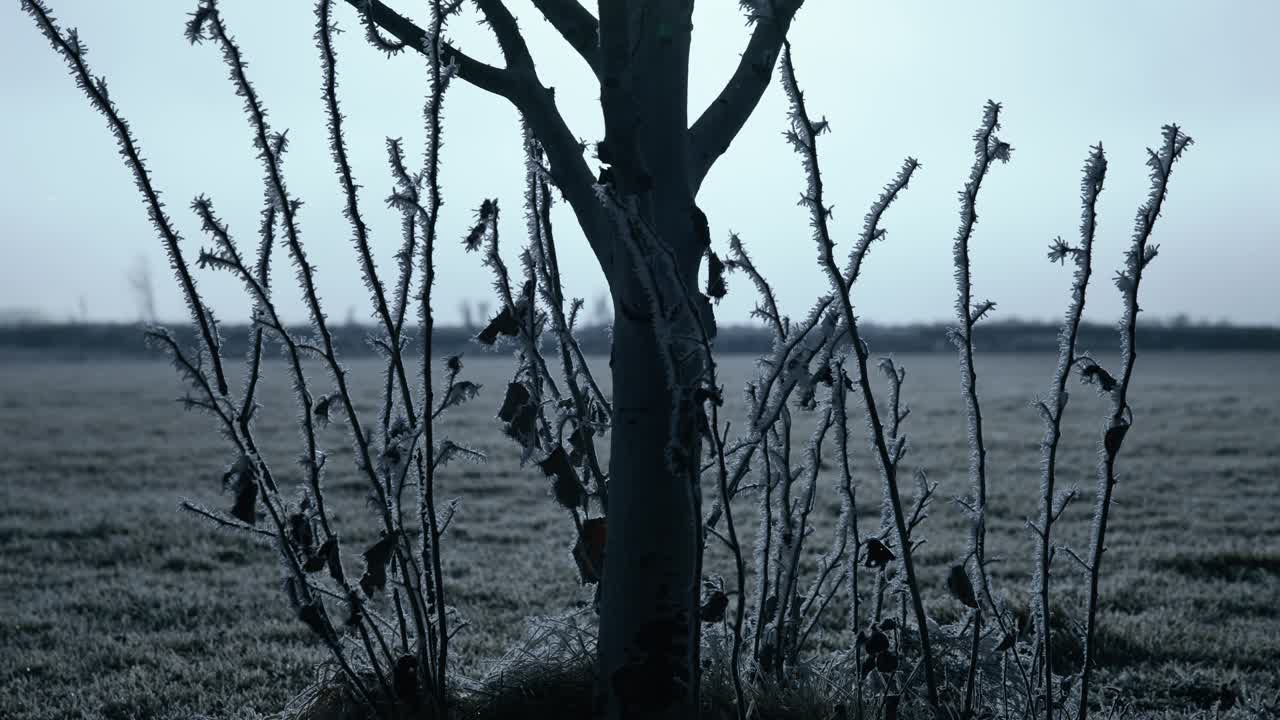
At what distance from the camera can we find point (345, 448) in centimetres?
1068

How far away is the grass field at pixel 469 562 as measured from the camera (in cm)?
347

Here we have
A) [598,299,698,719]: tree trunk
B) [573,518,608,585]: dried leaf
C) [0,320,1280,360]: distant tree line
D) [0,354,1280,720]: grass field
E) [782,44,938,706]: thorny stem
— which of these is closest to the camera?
[782,44,938,706]: thorny stem

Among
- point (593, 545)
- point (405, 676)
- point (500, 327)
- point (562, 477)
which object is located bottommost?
point (405, 676)

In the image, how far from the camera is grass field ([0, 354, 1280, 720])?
137 inches

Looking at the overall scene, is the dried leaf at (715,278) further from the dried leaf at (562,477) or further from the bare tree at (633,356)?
the dried leaf at (562,477)

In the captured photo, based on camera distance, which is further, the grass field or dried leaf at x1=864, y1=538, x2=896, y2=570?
the grass field

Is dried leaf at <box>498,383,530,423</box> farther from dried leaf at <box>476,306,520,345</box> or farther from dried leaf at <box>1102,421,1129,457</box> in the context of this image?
dried leaf at <box>1102,421,1129,457</box>

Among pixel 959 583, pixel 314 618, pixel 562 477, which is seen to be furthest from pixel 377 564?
pixel 959 583

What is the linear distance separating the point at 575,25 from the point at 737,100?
40 centimetres

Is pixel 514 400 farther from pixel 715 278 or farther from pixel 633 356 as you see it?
pixel 715 278

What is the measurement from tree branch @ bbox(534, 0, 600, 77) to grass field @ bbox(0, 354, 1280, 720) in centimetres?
124

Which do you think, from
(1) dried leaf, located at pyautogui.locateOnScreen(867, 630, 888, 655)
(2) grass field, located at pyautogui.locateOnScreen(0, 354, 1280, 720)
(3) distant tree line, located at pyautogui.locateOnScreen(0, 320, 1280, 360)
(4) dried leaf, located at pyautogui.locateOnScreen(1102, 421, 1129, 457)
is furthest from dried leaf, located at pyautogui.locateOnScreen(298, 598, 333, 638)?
(3) distant tree line, located at pyautogui.locateOnScreen(0, 320, 1280, 360)

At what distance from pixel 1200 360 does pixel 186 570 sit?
34917mm

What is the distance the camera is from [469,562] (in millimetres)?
5473
